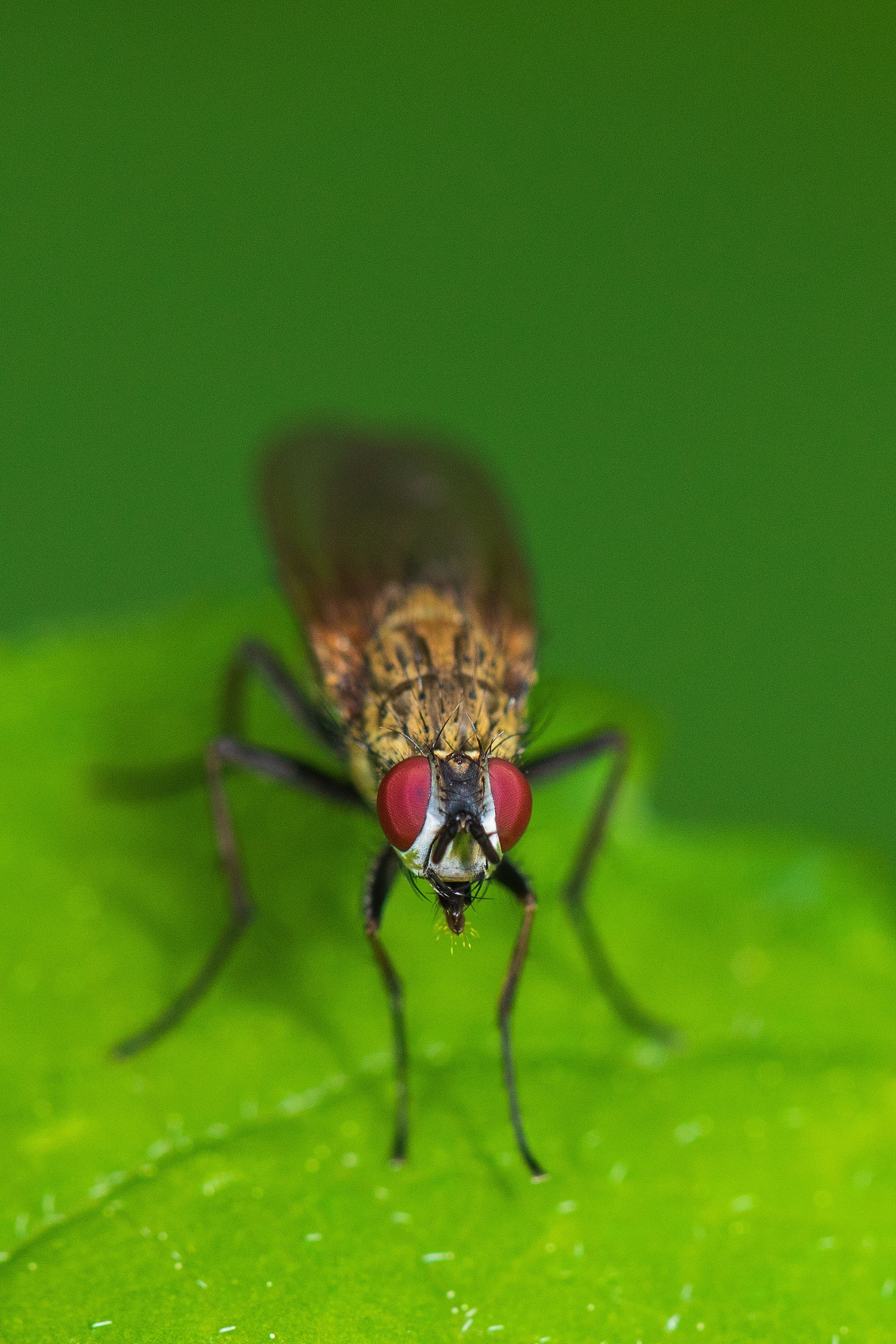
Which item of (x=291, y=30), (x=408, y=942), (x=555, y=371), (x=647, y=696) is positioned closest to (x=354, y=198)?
(x=291, y=30)

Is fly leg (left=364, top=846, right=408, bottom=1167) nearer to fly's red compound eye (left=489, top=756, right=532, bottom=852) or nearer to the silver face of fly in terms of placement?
the silver face of fly

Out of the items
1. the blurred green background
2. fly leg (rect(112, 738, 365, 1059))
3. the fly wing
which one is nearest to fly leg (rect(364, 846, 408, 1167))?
fly leg (rect(112, 738, 365, 1059))

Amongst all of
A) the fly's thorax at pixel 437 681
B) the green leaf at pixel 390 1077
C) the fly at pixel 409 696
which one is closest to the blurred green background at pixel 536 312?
the fly at pixel 409 696

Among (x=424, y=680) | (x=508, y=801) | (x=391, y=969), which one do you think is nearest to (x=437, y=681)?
(x=424, y=680)

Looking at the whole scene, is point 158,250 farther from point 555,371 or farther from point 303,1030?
point 303,1030

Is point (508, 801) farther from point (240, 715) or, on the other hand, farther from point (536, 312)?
point (536, 312)

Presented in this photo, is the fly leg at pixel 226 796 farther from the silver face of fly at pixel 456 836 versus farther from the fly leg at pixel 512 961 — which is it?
the silver face of fly at pixel 456 836

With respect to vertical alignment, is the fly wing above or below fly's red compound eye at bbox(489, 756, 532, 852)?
above
